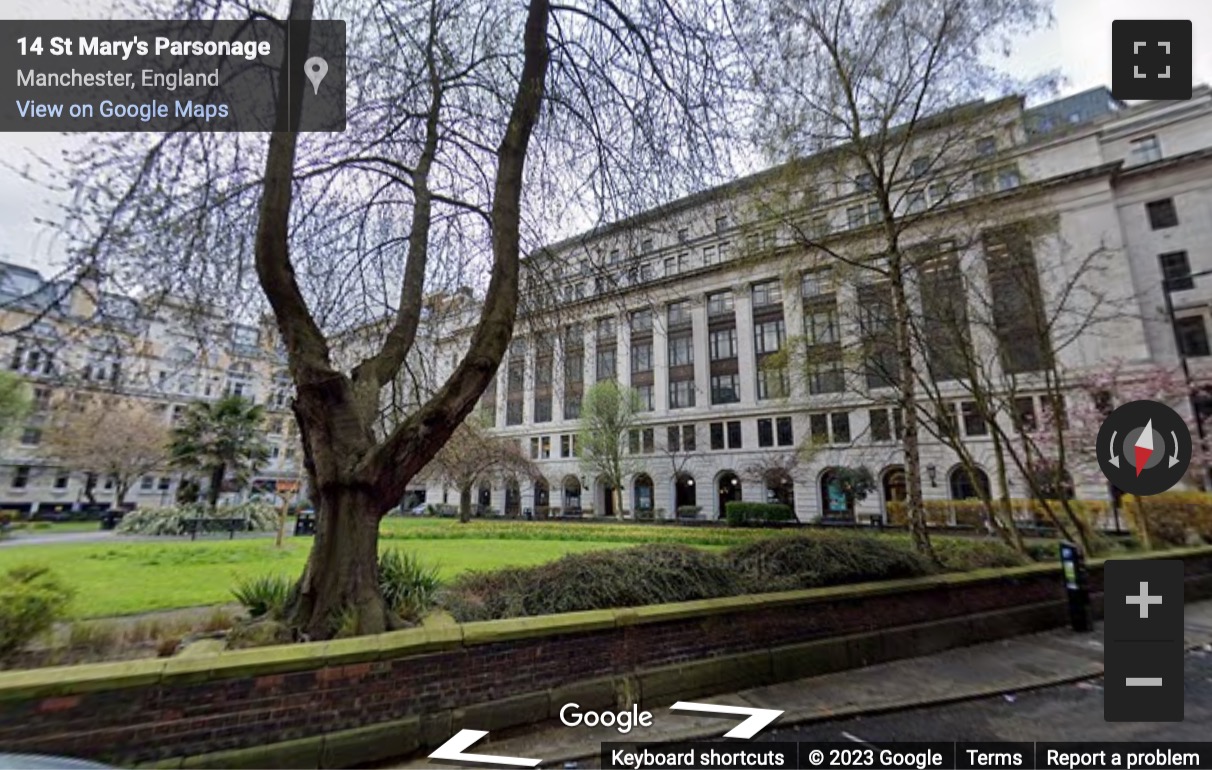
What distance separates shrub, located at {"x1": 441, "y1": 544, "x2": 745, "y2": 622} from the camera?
209 inches

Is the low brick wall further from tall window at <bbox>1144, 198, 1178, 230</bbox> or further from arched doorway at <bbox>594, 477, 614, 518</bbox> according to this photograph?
tall window at <bbox>1144, 198, 1178, 230</bbox>

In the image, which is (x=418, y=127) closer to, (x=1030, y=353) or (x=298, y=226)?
(x=298, y=226)

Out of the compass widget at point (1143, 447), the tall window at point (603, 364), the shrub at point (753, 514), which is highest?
the tall window at point (603, 364)

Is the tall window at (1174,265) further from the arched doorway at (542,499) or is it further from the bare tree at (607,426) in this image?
the arched doorway at (542,499)

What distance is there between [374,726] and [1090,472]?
98.1 feet

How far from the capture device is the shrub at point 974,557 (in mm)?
8442

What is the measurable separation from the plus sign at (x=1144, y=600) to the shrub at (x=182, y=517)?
28.9 meters

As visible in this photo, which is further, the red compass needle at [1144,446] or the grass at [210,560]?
the grass at [210,560]

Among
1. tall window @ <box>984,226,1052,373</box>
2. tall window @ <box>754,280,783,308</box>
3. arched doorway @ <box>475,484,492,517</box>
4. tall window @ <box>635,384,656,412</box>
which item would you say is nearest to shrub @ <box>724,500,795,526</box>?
tall window @ <box>635,384,656,412</box>

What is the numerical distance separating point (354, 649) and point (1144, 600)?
20.8 ft

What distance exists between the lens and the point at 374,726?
384 cm

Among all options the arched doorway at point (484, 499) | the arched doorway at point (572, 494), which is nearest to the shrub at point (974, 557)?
the arched doorway at point (572, 494)

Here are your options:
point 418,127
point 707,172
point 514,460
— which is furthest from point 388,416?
point 514,460

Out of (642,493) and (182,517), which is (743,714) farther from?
(642,493)
